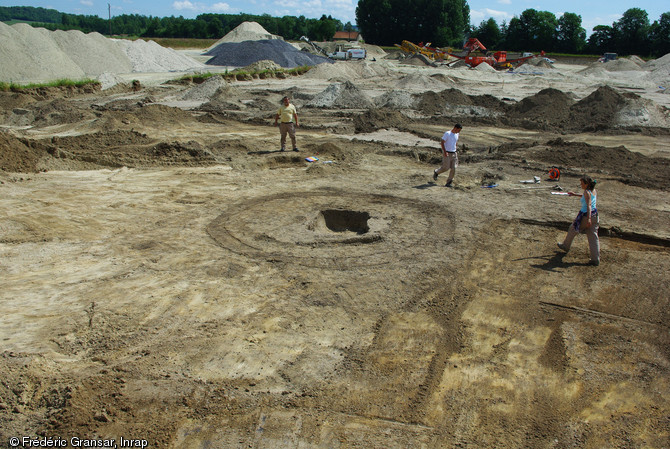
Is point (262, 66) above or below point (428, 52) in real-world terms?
below

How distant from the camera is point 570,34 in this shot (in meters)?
77.1

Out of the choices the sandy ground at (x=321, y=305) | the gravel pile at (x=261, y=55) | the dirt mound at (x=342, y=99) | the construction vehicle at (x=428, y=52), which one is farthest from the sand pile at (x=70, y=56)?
the construction vehicle at (x=428, y=52)

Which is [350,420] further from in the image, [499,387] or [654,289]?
[654,289]

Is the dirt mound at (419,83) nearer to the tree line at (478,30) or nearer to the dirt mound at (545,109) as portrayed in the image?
the dirt mound at (545,109)

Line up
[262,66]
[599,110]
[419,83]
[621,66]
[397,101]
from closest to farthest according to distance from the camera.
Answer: [599,110]
[397,101]
[419,83]
[262,66]
[621,66]

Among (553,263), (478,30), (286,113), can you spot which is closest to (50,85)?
(286,113)

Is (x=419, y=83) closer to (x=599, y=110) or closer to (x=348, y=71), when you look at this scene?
(x=348, y=71)

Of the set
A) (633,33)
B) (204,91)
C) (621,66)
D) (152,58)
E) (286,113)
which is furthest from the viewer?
(633,33)

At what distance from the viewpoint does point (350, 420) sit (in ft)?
16.3

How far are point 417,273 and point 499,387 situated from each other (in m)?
3.01

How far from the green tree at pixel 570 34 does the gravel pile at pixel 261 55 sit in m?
47.7

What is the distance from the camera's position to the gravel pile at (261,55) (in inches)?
1895

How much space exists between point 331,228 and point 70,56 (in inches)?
1321

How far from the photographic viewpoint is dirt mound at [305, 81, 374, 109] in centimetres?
2698
